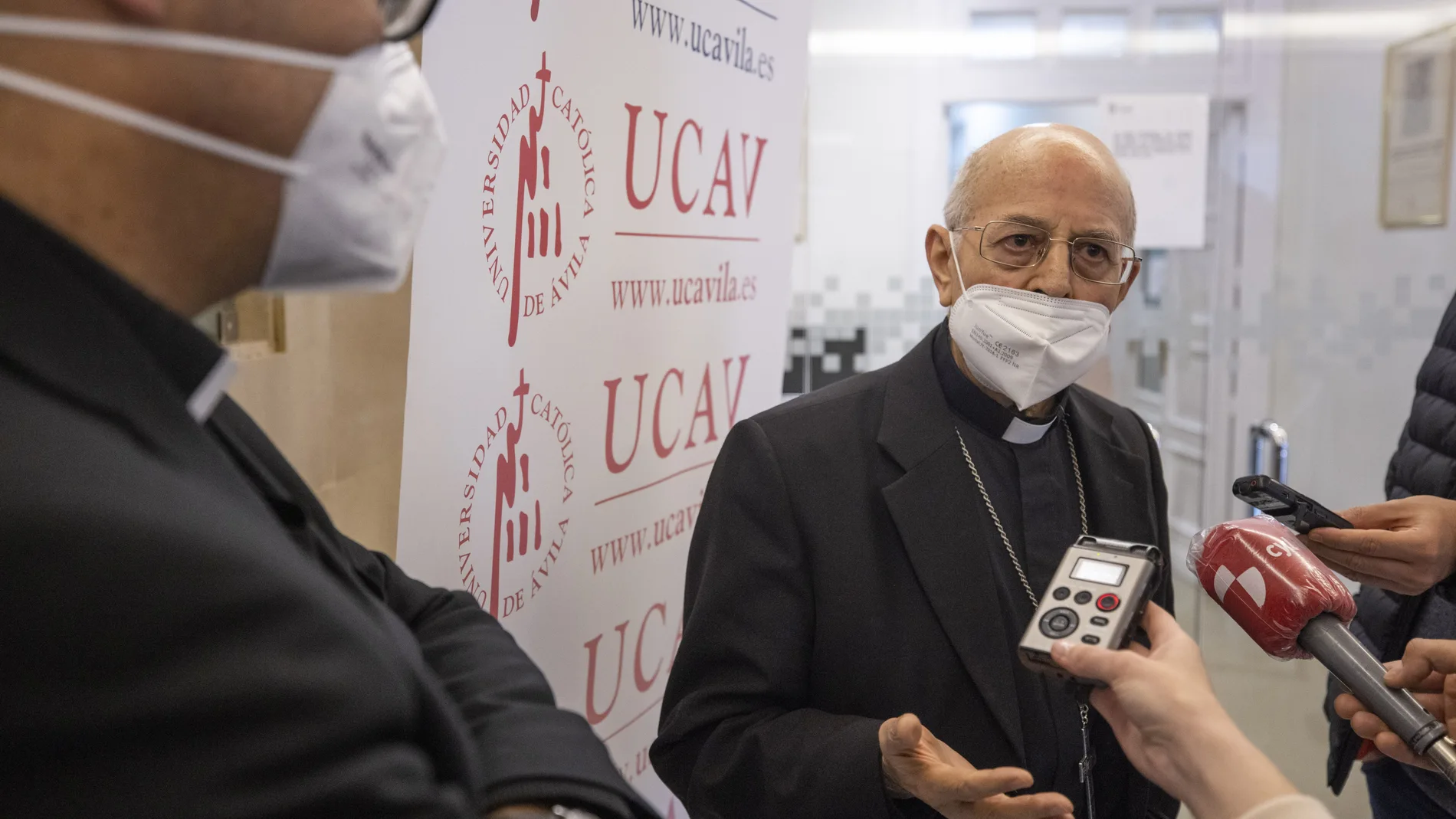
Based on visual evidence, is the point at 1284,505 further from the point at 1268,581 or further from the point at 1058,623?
the point at 1058,623

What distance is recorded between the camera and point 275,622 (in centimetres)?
55

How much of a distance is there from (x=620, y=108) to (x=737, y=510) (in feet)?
2.35

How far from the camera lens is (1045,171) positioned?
162cm

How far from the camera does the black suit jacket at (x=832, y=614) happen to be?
1456 millimetres

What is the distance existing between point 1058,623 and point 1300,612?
1.19ft

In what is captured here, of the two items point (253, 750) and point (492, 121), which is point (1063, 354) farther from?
point (253, 750)

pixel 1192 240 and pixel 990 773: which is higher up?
pixel 1192 240

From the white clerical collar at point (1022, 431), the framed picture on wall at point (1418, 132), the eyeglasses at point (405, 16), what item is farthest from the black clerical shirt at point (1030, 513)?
the framed picture on wall at point (1418, 132)

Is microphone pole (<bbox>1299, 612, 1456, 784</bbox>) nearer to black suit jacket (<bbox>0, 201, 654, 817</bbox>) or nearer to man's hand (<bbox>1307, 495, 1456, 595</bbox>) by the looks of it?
man's hand (<bbox>1307, 495, 1456, 595</bbox>)

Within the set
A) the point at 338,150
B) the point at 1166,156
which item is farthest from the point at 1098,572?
the point at 1166,156

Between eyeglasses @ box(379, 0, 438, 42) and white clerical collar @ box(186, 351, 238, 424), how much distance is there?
245mm

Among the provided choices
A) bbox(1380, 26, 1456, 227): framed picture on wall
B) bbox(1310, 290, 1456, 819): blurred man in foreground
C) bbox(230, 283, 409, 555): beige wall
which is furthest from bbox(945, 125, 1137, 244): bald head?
bbox(1380, 26, 1456, 227): framed picture on wall

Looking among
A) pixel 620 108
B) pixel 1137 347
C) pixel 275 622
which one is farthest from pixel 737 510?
pixel 1137 347

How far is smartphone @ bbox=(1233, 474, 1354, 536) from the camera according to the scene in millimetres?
1431
